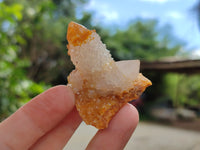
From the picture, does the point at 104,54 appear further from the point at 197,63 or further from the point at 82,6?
the point at 82,6

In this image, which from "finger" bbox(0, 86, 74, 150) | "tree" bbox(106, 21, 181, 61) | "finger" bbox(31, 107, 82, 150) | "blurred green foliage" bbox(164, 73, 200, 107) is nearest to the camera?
"finger" bbox(0, 86, 74, 150)

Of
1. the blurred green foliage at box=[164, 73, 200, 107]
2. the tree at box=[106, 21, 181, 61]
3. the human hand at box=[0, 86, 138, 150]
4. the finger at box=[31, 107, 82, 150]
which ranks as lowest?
the blurred green foliage at box=[164, 73, 200, 107]

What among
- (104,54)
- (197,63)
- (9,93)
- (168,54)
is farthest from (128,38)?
(104,54)

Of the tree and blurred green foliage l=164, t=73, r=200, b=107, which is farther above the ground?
the tree

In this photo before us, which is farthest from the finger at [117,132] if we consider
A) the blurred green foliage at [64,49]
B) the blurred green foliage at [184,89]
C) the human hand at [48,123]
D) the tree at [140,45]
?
the blurred green foliage at [184,89]

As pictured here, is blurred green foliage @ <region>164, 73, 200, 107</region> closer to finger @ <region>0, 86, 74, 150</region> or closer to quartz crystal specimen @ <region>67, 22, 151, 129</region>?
quartz crystal specimen @ <region>67, 22, 151, 129</region>

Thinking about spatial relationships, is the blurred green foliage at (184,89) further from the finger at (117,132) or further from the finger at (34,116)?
the finger at (34,116)

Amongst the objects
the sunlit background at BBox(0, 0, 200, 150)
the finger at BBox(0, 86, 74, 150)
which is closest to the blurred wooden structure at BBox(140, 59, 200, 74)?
the sunlit background at BBox(0, 0, 200, 150)

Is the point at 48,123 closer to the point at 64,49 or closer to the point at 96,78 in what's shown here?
the point at 96,78
